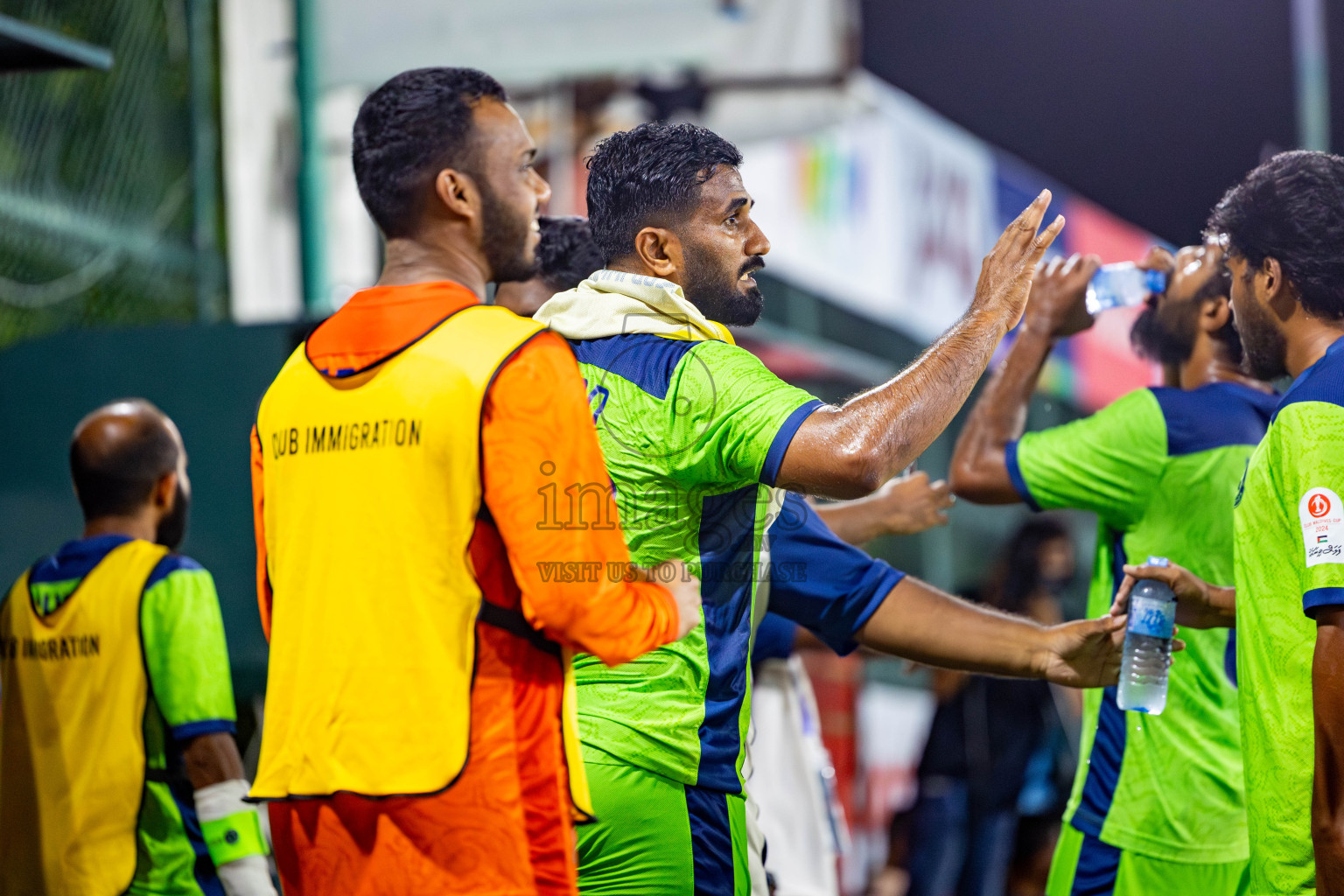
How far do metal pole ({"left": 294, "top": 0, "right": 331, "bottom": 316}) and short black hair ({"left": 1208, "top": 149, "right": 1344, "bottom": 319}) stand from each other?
4.14m

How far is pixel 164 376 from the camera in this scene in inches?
229

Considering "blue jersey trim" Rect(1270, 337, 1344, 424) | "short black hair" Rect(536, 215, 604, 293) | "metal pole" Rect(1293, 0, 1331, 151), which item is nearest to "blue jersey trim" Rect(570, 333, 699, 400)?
"blue jersey trim" Rect(1270, 337, 1344, 424)

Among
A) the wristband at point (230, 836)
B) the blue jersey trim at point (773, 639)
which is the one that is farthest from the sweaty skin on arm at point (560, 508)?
the blue jersey trim at point (773, 639)

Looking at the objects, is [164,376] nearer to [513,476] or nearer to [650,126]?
[650,126]

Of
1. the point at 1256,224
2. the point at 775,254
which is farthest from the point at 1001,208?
the point at 1256,224

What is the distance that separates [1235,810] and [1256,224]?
59.9 inches

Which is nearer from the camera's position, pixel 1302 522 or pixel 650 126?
pixel 1302 522

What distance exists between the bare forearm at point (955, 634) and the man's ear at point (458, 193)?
4.95 ft

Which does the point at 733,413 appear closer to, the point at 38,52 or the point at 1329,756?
the point at 1329,756

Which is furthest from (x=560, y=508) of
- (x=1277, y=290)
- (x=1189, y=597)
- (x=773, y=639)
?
(x=773, y=639)

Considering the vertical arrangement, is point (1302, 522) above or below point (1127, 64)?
below

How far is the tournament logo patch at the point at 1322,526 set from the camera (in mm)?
2738

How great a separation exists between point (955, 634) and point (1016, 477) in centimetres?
71

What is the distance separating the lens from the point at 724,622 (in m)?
3.03
